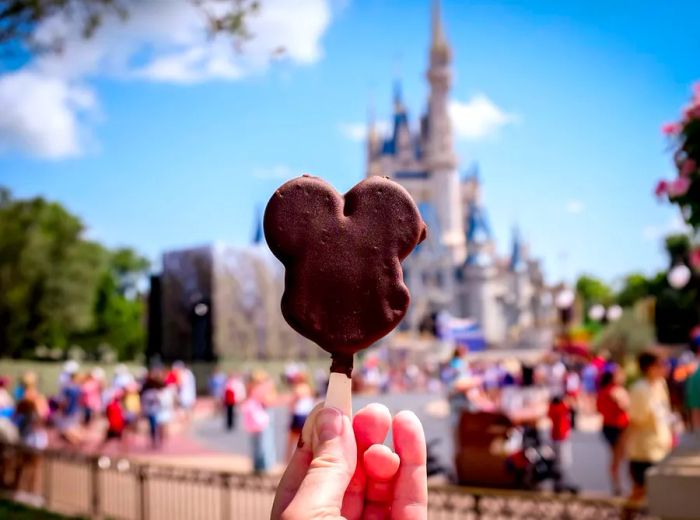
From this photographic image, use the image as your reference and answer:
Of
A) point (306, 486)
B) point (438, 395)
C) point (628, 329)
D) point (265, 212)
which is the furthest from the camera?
point (628, 329)

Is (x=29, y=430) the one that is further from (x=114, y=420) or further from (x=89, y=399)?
(x=89, y=399)

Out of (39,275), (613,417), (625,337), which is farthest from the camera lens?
(39,275)

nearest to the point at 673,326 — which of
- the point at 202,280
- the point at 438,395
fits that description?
the point at 438,395

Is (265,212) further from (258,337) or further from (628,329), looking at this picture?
(628,329)

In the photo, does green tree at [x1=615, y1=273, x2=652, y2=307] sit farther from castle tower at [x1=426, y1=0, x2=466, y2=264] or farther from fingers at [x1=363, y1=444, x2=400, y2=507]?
fingers at [x1=363, y1=444, x2=400, y2=507]

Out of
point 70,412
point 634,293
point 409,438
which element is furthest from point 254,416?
point 634,293

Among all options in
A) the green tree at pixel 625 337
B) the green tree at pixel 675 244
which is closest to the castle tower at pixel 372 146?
the green tree at pixel 675 244

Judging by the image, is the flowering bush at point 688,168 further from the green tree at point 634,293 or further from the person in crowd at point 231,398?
the green tree at point 634,293
